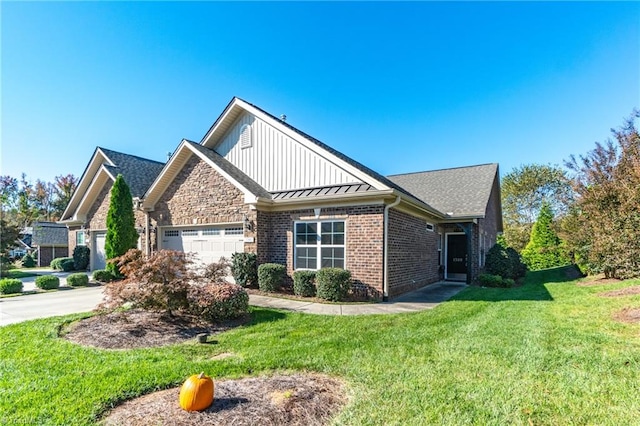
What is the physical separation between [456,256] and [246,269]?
10.6m

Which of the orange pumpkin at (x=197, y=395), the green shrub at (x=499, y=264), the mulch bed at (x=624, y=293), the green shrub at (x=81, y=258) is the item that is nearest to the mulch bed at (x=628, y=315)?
the mulch bed at (x=624, y=293)

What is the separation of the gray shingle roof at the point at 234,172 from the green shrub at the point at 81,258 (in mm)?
10804

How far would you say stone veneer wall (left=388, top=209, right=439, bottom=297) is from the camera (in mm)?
9766

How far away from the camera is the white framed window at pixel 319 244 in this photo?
397 inches

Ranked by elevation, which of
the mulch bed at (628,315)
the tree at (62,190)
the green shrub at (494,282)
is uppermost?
the tree at (62,190)

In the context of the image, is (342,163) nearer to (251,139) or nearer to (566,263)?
(251,139)

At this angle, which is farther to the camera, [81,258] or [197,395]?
[81,258]

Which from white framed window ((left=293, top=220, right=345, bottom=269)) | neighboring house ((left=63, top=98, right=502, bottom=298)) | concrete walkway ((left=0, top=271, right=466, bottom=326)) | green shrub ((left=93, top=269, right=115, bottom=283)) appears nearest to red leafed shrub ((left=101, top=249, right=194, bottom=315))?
concrete walkway ((left=0, top=271, right=466, bottom=326))

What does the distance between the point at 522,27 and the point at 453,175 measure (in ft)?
32.2

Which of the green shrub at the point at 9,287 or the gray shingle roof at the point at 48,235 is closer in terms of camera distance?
the green shrub at the point at 9,287

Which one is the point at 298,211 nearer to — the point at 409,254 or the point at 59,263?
the point at 409,254

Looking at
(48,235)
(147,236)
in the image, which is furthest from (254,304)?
(48,235)

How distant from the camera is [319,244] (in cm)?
1040

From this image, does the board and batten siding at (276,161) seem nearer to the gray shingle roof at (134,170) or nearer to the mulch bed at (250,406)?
the gray shingle roof at (134,170)
